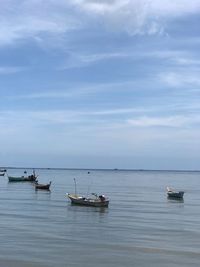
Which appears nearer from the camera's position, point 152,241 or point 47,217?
point 152,241

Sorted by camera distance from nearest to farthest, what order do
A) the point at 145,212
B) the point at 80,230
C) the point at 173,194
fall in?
the point at 80,230, the point at 145,212, the point at 173,194

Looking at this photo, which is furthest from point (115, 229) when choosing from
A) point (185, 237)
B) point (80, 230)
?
point (185, 237)

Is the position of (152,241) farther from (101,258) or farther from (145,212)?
(145,212)

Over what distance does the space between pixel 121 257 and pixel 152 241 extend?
21.9ft

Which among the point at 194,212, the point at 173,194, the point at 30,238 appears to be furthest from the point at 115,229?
the point at 173,194

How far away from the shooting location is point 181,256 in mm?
32625

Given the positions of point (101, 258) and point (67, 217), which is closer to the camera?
point (101, 258)

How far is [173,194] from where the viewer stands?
9062 centimetres

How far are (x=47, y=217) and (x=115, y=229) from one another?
34.6 ft

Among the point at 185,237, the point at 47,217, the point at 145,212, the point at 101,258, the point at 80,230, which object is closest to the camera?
the point at 101,258

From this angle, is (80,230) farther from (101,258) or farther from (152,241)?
(101,258)

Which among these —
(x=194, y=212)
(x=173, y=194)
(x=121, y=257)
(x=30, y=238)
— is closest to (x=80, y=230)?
(x=30, y=238)

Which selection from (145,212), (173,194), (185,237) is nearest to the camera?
(185,237)

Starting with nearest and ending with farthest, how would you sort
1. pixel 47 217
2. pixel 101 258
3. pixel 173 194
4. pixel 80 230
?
pixel 101 258
pixel 80 230
pixel 47 217
pixel 173 194
